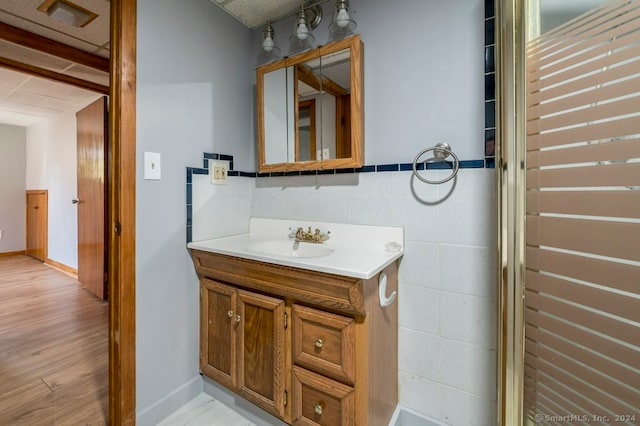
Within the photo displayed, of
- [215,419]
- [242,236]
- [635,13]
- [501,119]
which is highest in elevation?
→ [635,13]

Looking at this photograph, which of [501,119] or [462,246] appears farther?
[462,246]

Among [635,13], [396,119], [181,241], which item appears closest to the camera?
[635,13]

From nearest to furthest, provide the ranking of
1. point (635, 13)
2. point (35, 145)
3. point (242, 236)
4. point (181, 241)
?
point (635, 13)
point (181, 241)
point (242, 236)
point (35, 145)

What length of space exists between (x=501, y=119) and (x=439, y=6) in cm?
74

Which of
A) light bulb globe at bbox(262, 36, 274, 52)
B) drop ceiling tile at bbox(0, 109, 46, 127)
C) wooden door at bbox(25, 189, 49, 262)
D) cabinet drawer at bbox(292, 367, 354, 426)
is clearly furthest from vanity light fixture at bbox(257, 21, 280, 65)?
wooden door at bbox(25, 189, 49, 262)

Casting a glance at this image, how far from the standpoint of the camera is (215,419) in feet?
4.41

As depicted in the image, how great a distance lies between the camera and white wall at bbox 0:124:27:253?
450cm

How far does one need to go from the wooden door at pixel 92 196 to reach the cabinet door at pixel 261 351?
83.6 inches

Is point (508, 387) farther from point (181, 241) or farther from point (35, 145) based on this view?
point (35, 145)

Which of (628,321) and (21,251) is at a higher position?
(628,321)

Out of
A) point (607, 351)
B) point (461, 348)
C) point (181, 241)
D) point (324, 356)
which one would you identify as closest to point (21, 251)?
point (181, 241)

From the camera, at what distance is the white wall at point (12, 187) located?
4504mm

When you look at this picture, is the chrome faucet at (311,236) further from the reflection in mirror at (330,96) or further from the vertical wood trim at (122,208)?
the vertical wood trim at (122,208)

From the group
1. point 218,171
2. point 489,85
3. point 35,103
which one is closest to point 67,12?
point 218,171
